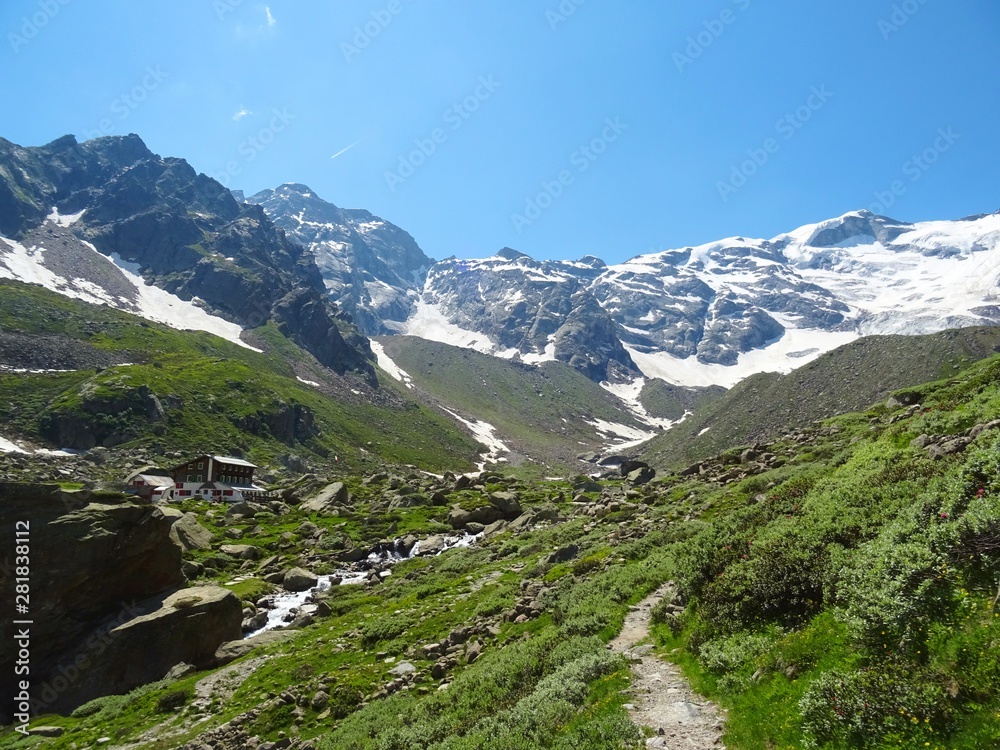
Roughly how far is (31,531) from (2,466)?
250 feet

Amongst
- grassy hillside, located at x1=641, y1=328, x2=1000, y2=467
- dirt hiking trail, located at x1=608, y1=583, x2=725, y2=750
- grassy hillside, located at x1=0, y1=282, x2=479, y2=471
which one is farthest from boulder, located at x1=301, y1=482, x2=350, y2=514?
grassy hillside, located at x1=641, y1=328, x2=1000, y2=467

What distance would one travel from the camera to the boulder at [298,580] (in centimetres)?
3836

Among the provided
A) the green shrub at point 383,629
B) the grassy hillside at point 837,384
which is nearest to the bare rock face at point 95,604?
the green shrub at point 383,629

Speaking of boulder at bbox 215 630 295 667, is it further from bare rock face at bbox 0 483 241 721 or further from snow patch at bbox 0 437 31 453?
snow patch at bbox 0 437 31 453

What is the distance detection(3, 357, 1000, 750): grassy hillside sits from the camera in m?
7.86

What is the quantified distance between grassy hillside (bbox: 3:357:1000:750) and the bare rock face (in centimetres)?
347

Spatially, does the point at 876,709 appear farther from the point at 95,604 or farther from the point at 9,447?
the point at 9,447

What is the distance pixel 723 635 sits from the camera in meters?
12.0

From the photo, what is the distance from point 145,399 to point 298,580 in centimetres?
12010

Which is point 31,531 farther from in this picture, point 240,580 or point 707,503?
point 707,503

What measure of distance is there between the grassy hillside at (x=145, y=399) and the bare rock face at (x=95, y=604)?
103971 mm

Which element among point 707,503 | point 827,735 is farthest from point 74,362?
point 827,735

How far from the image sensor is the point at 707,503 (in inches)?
1160

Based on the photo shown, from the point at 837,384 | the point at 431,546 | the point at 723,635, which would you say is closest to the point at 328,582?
the point at 431,546
